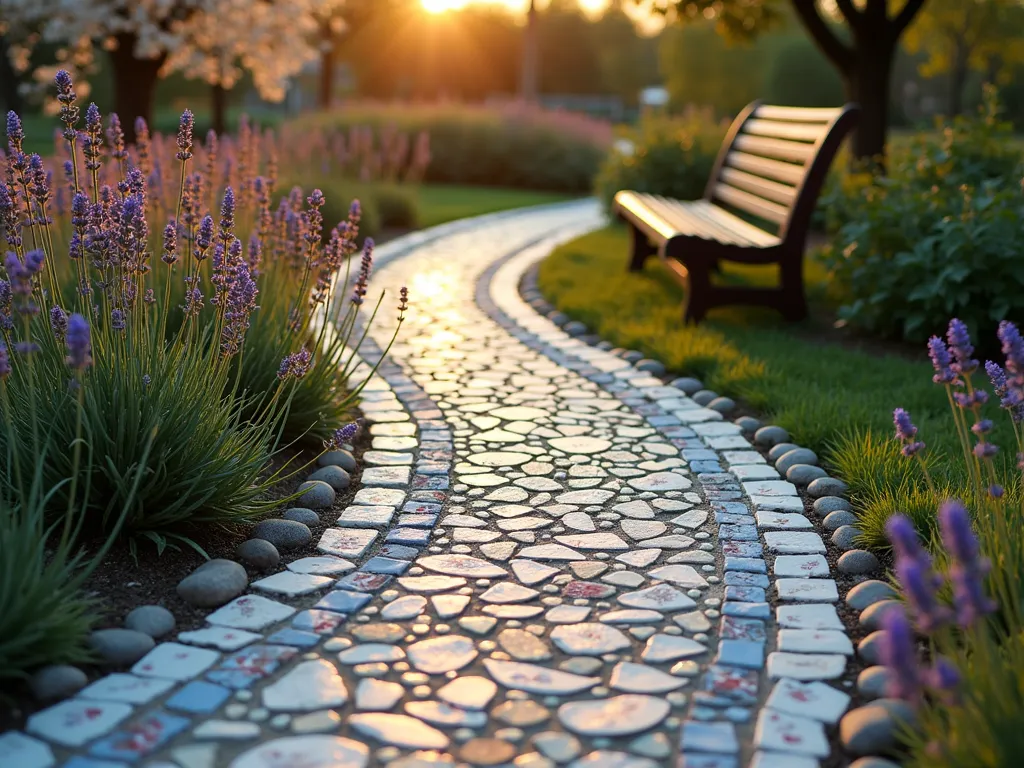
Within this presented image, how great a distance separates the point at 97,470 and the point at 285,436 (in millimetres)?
1271

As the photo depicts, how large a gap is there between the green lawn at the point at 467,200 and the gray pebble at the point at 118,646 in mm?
10177

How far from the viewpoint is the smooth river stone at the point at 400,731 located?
2529 mm

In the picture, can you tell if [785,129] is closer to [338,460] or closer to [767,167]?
[767,167]

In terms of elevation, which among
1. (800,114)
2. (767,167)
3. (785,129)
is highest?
(800,114)

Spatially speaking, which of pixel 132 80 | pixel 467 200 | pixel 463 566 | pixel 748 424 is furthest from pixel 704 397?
pixel 467 200

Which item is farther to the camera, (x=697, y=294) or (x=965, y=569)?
(x=697, y=294)

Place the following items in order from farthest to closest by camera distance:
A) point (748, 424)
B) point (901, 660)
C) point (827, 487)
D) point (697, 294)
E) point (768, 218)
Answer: point (768, 218)
point (697, 294)
point (748, 424)
point (827, 487)
point (901, 660)

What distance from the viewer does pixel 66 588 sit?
9.17 feet

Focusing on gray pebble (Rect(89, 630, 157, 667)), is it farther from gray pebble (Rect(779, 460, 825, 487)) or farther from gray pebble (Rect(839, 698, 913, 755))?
gray pebble (Rect(779, 460, 825, 487))

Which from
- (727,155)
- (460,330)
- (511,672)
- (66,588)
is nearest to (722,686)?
(511,672)

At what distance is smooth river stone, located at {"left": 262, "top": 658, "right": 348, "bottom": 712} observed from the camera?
2.68m

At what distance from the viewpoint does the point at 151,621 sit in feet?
9.89

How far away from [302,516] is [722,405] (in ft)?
7.72

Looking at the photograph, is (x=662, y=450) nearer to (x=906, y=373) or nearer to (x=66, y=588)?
(x=906, y=373)
